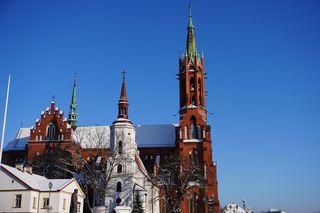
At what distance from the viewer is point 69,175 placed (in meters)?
75.7

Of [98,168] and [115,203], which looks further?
[98,168]

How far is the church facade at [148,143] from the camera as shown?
226 ft

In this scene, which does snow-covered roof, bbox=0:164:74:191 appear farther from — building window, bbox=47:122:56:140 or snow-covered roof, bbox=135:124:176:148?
snow-covered roof, bbox=135:124:176:148

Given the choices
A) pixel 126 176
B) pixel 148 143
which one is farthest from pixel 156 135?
pixel 126 176

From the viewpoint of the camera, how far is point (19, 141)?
87125 mm

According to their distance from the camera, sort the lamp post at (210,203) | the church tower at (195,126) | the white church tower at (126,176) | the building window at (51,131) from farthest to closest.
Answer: the building window at (51,131)
the church tower at (195,126)
the lamp post at (210,203)
the white church tower at (126,176)

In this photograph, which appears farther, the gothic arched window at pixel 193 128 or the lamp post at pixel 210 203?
the gothic arched window at pixel 193 128

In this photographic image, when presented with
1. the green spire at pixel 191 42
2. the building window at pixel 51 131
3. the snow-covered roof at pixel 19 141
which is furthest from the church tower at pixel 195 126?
the snow-covered roof at pixel 19 141

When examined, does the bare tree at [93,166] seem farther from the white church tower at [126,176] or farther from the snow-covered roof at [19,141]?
the snow-covered roof at [19,141]

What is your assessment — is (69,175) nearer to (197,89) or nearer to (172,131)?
(172,131)

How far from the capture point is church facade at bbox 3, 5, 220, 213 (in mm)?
68750

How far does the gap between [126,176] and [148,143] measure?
58.9 ft

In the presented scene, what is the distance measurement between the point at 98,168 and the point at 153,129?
20041 millimetres

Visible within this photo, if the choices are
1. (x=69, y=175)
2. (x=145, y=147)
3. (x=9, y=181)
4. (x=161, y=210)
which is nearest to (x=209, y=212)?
(x=161, y=210)
